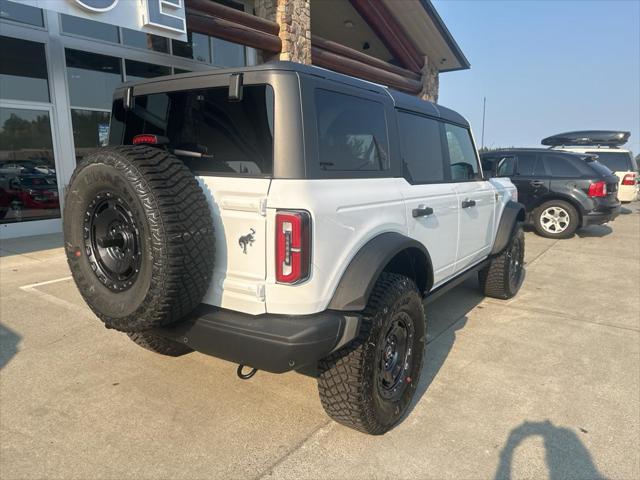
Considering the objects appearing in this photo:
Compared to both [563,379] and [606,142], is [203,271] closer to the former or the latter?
[563,379]

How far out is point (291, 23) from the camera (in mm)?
9180

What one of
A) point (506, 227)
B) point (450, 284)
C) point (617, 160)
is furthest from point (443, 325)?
point (617, 160)

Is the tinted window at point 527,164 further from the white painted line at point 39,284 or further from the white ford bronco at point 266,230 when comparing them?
the white painted line at point 39,284

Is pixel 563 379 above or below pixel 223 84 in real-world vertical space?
below

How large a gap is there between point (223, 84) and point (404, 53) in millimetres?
13133

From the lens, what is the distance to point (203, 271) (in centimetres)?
212

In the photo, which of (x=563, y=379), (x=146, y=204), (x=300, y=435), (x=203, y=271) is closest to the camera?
(x=146, y=204)

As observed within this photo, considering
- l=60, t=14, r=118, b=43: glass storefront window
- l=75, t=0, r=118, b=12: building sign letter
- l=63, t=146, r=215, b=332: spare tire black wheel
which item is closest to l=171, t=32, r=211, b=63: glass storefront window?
l=60, t=14, r=118, b=43: glass storefront window

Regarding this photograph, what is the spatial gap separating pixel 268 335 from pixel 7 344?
280cm

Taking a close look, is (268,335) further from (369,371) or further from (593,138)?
(593,138)

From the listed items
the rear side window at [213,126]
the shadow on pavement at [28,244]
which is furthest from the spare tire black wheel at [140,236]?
the shadow on pavement at [28,244]

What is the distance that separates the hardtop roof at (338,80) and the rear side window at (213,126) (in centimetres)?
9

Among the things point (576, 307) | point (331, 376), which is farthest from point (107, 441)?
point (576, 307)

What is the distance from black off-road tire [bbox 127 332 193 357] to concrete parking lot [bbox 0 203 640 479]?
2.9 inches
